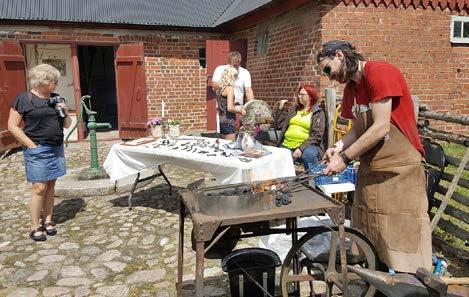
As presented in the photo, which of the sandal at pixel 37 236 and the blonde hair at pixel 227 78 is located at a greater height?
the blonde hair at pixel 227 78

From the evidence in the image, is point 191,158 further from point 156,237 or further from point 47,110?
point 47,110

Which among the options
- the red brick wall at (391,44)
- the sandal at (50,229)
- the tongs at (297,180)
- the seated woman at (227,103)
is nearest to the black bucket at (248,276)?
the tongs at (297,180)

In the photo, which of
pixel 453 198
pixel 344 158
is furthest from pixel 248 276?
pixel 453 198

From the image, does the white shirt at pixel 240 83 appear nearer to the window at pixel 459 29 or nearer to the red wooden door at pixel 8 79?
the window at pixel 459 29

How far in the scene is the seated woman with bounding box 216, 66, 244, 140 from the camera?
6.21 metres

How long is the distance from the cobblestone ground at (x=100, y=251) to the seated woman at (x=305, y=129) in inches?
55.2

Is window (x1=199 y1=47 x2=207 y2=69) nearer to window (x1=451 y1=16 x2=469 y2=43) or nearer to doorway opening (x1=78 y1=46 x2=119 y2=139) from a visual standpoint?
doorway opening (x1=78 y1=46 x2=119 y2=139)

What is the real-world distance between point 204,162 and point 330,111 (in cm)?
261

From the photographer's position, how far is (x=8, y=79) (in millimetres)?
9328

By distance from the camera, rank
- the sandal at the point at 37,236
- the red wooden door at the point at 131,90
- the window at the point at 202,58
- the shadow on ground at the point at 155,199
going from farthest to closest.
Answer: the window at the point at 202,58
the red wooden door at the point at 131,90
the shadow on ground at the point at 155,199
the sandal at the point at 37,236

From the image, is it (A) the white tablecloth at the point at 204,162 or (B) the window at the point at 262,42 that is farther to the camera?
(B) the window at the point at 262,42

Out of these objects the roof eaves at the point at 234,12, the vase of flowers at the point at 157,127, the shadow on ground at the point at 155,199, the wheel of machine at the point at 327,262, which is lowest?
the shadow on ground at the point at 155,199

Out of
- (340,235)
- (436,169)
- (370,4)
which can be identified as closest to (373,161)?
(340,235)

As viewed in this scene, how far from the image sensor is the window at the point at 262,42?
9.57 m
